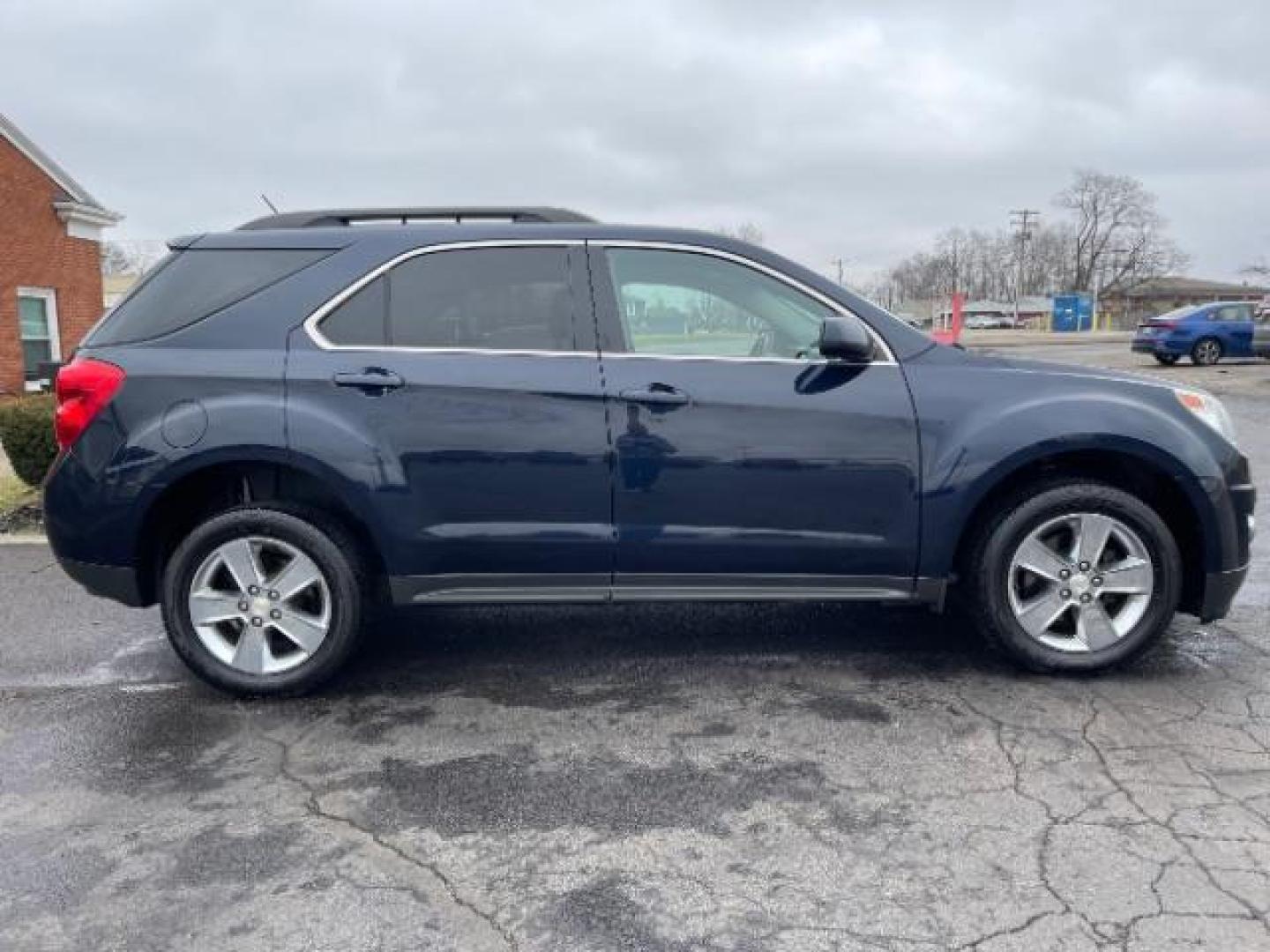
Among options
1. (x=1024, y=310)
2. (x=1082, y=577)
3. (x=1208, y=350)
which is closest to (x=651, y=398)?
(x=1082, y=577)

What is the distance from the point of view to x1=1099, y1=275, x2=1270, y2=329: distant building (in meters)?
92.9

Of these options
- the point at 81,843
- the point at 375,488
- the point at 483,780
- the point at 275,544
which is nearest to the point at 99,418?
the point at 275,544

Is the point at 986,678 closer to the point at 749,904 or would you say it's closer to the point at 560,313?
the point at 749,904

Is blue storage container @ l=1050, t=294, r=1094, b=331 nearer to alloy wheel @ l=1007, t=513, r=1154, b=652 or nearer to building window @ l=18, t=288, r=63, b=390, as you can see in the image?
building window @ l=18, t=288, r=63, b=390

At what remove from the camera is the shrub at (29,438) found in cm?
784

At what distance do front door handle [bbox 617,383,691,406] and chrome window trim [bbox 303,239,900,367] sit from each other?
0.13m

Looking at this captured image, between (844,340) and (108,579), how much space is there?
116 inches

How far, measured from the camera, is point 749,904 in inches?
103

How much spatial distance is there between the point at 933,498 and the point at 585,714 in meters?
1.55

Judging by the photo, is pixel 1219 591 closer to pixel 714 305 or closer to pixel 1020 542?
pixel 1020 542

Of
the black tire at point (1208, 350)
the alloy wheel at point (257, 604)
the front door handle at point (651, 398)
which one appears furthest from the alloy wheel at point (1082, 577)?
the black tire at point (1208, 350)

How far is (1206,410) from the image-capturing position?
4.14m

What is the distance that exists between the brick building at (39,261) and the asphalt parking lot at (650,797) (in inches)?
614

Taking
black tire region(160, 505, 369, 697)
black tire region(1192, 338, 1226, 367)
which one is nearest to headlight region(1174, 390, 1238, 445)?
black tire region(160, 505, 369, 697)
